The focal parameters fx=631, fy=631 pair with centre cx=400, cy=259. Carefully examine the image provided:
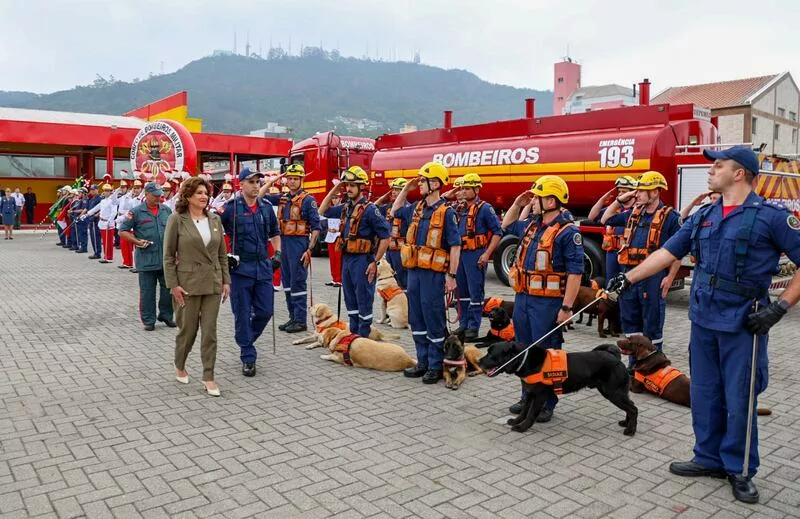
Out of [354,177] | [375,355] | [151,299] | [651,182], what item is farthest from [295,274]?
[651,182]

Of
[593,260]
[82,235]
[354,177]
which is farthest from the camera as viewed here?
[82,235]

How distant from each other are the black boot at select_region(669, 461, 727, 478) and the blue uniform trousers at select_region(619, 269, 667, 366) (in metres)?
2.37

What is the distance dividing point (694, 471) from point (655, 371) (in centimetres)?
170

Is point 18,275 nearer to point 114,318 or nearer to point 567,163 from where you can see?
point 114,318

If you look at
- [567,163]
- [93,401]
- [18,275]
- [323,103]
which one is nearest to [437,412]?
[93,401]

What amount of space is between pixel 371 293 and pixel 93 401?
3.16m

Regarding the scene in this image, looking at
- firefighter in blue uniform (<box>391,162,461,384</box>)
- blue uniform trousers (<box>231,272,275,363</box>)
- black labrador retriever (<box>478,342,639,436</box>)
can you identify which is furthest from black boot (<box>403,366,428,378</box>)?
black labrador retriever (<box>478,342,639,436</box>)

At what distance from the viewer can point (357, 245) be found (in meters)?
7.34

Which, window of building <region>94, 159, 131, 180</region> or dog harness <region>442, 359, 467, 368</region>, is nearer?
dog harness <region>442, 359, 467, 368</region>

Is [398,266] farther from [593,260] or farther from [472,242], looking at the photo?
[593,260]

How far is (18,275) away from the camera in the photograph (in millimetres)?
13859

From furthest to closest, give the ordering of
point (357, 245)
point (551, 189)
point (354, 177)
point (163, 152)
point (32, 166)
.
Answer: point (32, 166)
point (163, 152)
point (354, 177)
point (357, 245)
point (551, 189)

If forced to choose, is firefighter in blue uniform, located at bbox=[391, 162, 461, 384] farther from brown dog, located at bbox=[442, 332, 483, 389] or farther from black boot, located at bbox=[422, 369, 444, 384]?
brown dog, located at bbox=[442, 332, 483, 389]

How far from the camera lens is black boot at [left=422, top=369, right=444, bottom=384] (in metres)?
6.12
